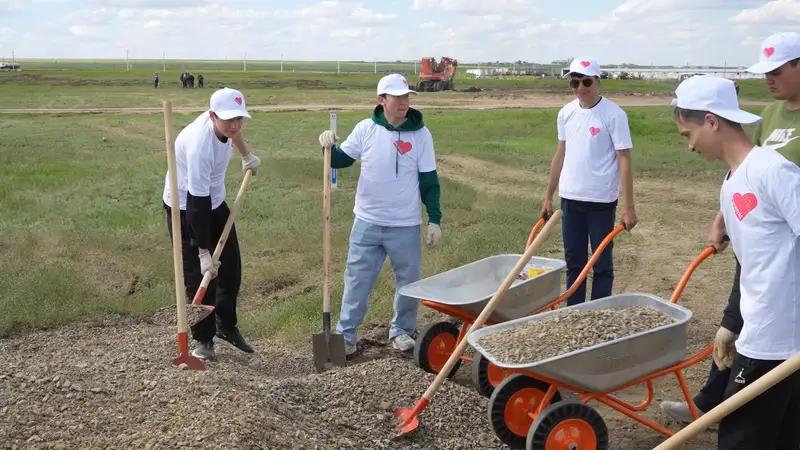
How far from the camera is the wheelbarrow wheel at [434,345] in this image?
5.10 m

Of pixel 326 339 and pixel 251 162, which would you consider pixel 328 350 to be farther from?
pixel 251 162

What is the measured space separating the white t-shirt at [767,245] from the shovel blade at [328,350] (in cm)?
302

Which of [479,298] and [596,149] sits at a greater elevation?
[596,149]

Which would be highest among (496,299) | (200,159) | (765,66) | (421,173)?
(765,66)

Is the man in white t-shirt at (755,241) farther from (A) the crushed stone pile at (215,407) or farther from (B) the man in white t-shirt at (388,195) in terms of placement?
(B) the man in white t-shirt at (388,195)

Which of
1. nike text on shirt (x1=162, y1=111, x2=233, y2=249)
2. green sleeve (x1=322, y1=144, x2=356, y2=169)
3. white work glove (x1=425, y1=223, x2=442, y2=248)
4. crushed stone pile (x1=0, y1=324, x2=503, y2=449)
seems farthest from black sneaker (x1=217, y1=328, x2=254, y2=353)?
white work glove (x1=425, y1=223, x2=442, y2=248)

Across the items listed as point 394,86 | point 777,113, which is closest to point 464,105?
point 394,86

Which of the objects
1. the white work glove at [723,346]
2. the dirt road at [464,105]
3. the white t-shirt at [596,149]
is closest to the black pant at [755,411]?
the white work glove at [723,346]

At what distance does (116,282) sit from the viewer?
7410 mm

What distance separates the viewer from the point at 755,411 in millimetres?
2885

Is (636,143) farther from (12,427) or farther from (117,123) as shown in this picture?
(12,427)

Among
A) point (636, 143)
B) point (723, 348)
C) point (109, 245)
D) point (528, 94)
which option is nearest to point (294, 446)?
point (723, 348)

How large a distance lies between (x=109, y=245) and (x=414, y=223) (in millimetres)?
4437

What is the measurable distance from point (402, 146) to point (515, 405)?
6.83ft
